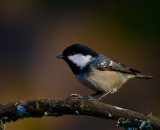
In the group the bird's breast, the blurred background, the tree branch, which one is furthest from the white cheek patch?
the blurred background

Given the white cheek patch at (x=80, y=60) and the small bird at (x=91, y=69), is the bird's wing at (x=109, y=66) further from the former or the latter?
the white cheek patch at (x=80, y=60)

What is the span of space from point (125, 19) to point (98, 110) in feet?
14.8

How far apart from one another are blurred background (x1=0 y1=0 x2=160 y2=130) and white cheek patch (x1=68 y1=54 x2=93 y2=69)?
1.76 metres

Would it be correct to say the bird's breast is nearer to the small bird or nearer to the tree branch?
the small bird

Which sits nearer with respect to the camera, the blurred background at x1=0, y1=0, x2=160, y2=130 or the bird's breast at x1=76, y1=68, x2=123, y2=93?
A: the bird's breast at x1=76, y1=68, x2=123, y2=93

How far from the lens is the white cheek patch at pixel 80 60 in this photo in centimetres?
353

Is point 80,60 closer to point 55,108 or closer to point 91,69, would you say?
point 91,69

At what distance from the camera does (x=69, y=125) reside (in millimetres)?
5285

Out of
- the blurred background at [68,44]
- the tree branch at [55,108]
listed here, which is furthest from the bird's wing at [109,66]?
the blurred background at [68,44]

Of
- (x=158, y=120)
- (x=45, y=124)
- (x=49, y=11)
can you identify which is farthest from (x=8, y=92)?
(x=158, y=120)

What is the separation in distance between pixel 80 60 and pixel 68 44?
3202 mm

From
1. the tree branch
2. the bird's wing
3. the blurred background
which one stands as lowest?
the tree branch

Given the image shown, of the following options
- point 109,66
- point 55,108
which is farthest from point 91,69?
point 55,108

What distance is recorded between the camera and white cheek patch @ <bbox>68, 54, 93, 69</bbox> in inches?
139
